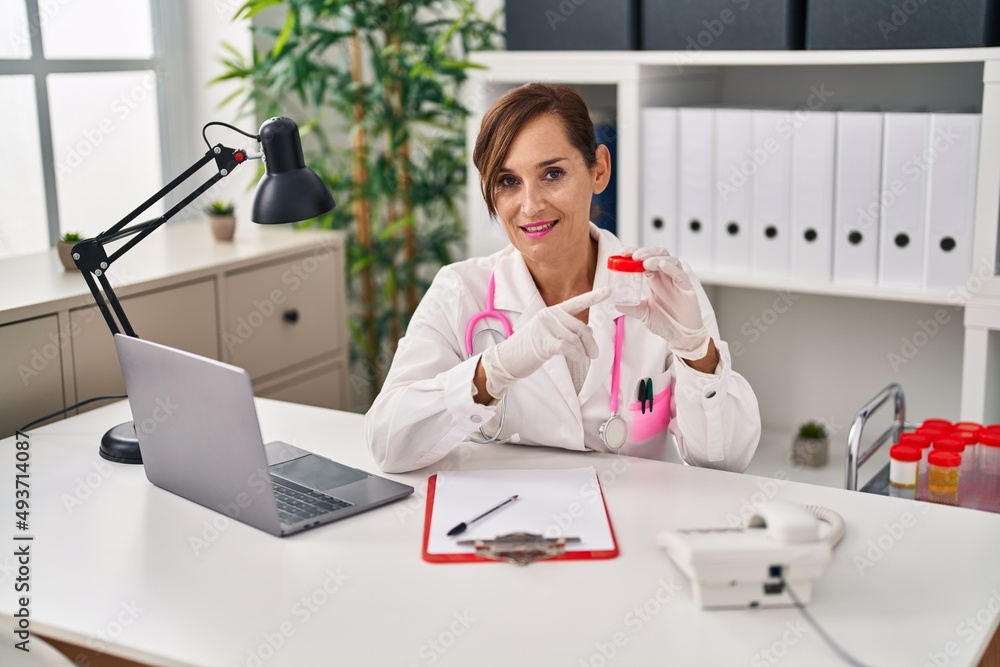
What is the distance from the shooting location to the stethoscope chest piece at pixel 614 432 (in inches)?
66.3

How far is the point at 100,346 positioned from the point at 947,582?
1686 millimetres

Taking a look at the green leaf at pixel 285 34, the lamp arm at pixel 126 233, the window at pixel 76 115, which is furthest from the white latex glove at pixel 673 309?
the window at pixel 76 115

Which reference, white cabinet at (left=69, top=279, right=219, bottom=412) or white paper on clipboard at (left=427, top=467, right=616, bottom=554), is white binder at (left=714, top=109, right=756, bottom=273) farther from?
white cabinet at (left=69, top=279, right=219, bottom=412)

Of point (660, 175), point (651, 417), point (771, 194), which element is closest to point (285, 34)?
point (660, 175)

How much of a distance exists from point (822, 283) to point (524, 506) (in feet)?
3.94

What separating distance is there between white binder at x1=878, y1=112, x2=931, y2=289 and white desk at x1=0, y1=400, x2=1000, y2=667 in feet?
2.95

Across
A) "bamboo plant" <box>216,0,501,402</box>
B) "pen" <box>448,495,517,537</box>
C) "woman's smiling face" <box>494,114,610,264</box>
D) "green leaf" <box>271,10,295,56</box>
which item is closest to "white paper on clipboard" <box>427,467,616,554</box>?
"pen" <box>448,495,517,537</box>

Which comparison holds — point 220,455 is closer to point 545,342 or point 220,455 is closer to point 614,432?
point 545,342

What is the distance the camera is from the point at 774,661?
1101 mm

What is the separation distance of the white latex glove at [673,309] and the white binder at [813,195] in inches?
33.5

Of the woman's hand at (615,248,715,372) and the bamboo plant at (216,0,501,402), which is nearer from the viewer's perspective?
the woman's hand at (615,248,715,372)

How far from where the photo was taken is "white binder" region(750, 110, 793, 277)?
2.36 m

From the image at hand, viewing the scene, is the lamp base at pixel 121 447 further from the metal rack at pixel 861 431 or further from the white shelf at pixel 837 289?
the white shelf at pixel 837 289

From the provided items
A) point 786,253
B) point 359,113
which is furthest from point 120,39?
point 786,253
